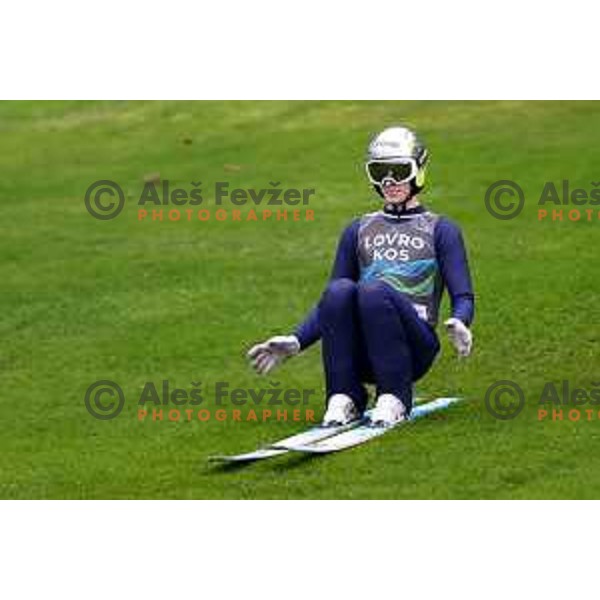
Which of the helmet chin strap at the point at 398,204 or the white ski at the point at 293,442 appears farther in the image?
the helmet chin strap at the point at 398,204

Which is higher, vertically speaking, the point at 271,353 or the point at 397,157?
the point at 397,157

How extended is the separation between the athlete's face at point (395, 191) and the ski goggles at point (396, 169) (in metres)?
0.04

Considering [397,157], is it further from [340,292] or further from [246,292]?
[246,292]

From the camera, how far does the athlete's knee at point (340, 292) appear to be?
13055 millimetres

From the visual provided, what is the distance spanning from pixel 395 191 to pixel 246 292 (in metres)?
5.23

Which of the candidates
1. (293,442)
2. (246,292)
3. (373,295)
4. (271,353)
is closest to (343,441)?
(293,442)

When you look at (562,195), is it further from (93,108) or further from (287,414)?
(93,108)

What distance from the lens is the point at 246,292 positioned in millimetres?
18703

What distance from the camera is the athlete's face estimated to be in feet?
44.7

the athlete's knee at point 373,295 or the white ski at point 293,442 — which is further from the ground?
the athlete's knee at point 373,295

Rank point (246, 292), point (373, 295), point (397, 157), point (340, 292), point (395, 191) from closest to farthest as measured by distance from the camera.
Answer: point (373, 295)
point (340, 292)
point (397, 157)
point (395, 191)
point (246, 292)

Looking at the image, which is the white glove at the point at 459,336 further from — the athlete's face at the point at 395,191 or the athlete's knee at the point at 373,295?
the athlete's face at the point at 395,191

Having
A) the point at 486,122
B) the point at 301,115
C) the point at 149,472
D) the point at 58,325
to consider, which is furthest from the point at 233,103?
the point at 149,472

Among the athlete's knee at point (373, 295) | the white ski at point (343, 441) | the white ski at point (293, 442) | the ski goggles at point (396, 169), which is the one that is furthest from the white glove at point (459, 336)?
the ski goggles at point (396, 169)
